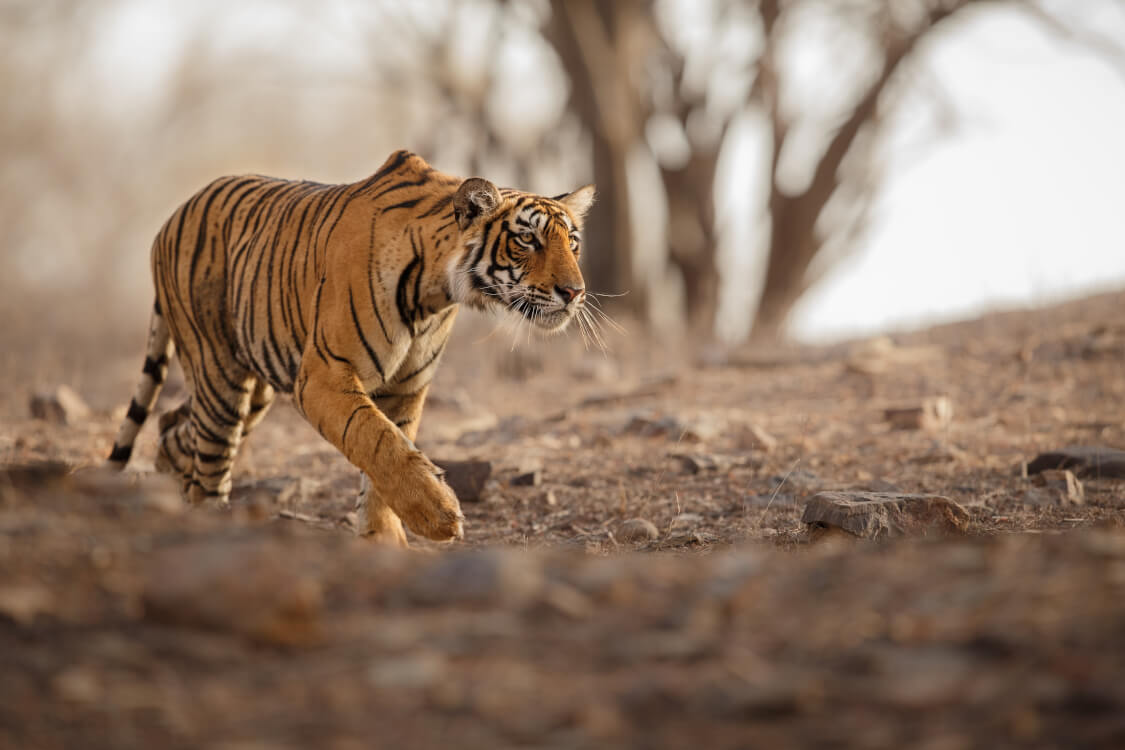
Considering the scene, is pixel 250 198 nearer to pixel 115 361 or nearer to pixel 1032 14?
pixel 115 361

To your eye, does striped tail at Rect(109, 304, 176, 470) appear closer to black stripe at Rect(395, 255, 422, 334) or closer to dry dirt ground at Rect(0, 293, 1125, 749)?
black stripe at Rect(395, 255, 422, 334)

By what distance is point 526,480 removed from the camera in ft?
18.7

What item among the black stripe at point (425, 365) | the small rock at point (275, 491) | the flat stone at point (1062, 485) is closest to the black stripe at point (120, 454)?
the small rock at point (275, 491)

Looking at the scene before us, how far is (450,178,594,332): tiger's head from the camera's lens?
432 centimetres

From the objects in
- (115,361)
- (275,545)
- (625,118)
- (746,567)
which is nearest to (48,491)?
(275,545)

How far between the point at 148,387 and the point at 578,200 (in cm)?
Result: 228

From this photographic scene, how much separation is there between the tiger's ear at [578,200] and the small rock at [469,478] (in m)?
1.32

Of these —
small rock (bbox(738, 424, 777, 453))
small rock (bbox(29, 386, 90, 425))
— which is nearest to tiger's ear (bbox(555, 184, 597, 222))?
small rock (bbox(738, 424, 777, 453))

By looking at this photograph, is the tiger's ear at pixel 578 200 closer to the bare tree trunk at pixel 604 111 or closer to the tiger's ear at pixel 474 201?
the tiger's ear at pixel 474 201

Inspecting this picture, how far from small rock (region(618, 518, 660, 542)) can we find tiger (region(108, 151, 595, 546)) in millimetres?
881

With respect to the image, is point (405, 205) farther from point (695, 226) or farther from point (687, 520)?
point (695, 226)

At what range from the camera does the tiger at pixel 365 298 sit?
4.15m

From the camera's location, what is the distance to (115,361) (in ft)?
35.5

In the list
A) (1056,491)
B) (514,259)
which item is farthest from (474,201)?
(1056,491)
